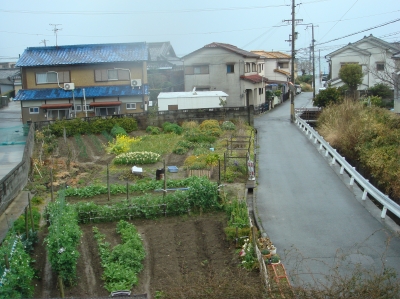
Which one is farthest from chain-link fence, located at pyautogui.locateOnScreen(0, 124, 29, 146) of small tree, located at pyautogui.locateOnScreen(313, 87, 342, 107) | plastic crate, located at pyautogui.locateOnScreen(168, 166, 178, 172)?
small tree, located at pyautogui.locateOnScreen(313, 87, 342, 107)

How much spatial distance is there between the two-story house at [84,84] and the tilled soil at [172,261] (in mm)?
18762

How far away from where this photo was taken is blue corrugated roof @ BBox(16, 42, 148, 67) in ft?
97.6

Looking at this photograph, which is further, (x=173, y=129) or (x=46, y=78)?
(x=46, y=78)

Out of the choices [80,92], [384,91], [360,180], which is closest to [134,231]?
[360,180]

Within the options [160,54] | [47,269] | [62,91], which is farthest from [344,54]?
[47,269]

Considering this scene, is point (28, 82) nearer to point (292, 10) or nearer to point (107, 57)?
point (107, 57)

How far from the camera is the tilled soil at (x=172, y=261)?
310 inches

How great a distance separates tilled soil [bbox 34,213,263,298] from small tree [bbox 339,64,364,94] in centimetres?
2804

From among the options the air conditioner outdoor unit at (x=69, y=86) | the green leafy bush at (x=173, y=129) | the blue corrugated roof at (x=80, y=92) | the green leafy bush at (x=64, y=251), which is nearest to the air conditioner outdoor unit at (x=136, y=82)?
the blue corrugated roof at (x=80, y=92)

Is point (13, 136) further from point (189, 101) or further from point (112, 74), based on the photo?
point (189, 101)

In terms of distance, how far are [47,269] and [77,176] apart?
7.04m

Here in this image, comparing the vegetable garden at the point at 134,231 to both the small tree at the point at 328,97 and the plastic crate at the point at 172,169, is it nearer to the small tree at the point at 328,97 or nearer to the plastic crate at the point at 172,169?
the plastic crate at the point at 172,169

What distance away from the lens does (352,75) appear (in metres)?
36.6

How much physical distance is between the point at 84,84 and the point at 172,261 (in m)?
23.0
